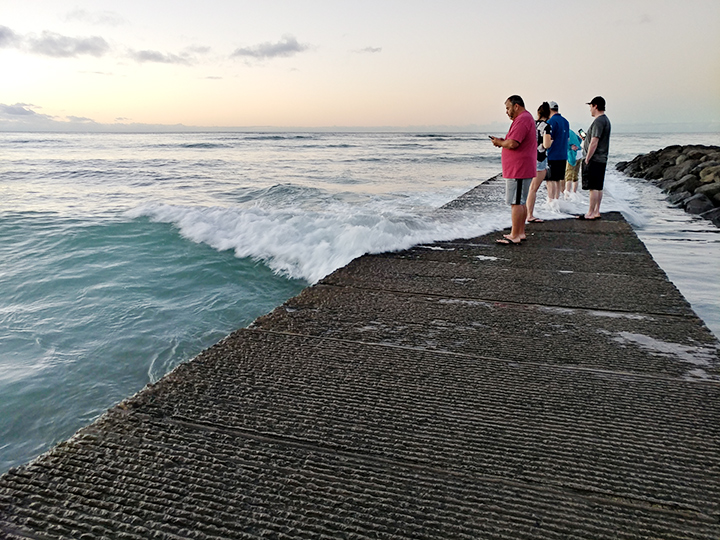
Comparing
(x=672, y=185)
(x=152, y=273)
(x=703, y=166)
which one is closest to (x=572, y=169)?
(x=672, y=185)

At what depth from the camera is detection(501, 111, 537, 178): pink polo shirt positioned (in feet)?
18.9

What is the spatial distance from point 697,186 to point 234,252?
12.7m

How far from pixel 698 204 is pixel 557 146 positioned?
509 centimetres

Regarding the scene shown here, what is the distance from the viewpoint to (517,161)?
6.02 m

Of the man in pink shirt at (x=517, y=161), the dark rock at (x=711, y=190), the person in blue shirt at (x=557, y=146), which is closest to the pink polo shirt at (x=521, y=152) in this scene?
the man in pink shirt at (x=517, y=161)

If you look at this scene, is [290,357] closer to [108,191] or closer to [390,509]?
[390,509]

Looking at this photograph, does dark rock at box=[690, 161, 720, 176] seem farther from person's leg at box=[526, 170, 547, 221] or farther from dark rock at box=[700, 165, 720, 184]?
person's leg at box=[526, 170, 547, 221]

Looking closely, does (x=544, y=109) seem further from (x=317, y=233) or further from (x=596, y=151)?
(x=317, y=233)

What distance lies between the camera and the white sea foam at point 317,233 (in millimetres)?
5840

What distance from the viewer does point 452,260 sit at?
5129mm

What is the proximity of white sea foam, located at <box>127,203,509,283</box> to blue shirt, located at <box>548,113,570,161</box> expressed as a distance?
140 cm

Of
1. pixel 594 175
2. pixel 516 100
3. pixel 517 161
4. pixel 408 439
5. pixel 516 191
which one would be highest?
pixel 516 100

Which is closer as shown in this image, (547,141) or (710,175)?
(547,141)

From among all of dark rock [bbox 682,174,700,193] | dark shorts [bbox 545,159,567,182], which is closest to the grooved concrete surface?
dark shorts [bbox 545,159,567,182]
